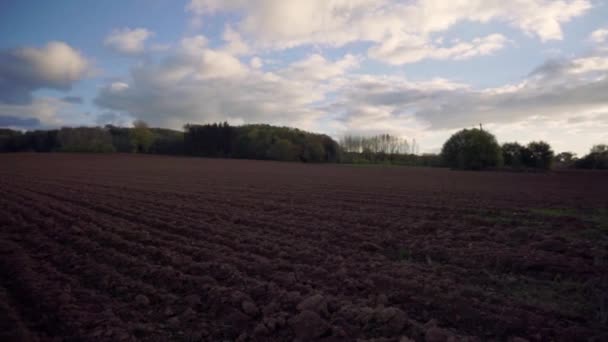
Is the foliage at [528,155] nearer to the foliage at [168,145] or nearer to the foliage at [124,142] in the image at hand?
the foliage at [168,145]

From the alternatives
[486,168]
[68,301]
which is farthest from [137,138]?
[68,301]

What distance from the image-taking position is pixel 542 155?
5897 cm

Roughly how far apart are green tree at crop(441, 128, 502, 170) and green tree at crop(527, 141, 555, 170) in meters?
6.25

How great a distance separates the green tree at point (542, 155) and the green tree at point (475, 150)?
6.25 metres

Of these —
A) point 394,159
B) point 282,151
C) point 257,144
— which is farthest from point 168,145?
point 394,159

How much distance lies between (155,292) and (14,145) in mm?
107154

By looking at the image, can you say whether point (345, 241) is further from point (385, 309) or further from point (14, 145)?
point (14, 145)

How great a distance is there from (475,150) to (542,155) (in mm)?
11168

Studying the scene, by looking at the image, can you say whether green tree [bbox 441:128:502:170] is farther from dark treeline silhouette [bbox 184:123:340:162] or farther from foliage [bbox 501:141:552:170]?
dark treeline silhouette [bbox 184:123:340:162]

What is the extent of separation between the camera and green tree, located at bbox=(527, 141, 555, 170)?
58.5 metres

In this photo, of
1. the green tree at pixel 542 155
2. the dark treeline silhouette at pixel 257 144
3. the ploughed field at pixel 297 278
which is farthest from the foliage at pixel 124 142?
the green tree at pixel 542 155

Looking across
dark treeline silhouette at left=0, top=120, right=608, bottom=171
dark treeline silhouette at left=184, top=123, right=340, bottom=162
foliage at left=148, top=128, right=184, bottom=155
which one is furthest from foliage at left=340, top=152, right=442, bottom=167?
foliage at left=148, top=128, right=184, bottom=155

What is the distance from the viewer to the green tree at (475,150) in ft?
194

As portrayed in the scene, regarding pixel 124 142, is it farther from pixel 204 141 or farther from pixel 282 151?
pixel 282 151
